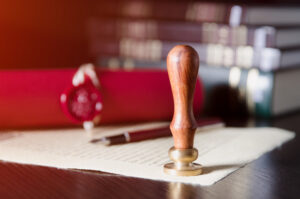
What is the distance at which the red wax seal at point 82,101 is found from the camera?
0.82m

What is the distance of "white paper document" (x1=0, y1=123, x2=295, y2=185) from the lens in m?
0.59

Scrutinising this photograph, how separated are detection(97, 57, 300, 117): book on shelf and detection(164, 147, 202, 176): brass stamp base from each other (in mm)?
443

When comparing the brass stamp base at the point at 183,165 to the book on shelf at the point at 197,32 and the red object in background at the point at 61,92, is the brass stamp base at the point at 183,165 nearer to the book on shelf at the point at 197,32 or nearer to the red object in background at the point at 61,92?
the red object in background at the point at 61,92

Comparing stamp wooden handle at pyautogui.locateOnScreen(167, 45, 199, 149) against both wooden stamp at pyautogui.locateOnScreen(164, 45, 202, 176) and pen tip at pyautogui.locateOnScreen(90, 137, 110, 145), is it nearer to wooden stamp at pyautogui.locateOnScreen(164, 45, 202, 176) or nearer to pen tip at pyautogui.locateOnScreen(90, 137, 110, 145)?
wooden stamp at pyautogui.locateOnScreen(164, 45, 202, 176)

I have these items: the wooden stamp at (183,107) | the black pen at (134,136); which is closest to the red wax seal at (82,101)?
the black pen at (134,136)

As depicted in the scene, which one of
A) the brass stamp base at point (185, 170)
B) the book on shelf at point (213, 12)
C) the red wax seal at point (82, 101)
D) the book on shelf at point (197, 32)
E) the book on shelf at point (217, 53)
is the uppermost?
the book on shelf at point (213, 12)

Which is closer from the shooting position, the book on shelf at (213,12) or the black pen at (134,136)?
the black pen at (134,136)

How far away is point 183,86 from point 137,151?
0.15 m

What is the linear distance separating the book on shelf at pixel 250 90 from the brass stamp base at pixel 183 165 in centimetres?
44

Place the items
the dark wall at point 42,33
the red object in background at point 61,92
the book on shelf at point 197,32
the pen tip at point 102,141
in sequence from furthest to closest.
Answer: the dark wall at point 42,33 < the book on shelf at point 197,32 < the red object in background at point 61,92 < the pen tip at point 102,141

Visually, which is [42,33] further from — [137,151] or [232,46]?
[137,151]

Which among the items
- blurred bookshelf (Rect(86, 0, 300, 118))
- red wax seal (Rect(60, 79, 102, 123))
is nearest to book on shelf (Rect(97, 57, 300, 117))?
blurred bookshelf (Rect(86, 0, 300, 118))

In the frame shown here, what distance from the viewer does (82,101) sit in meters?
0.83

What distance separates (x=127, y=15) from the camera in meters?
1.24
